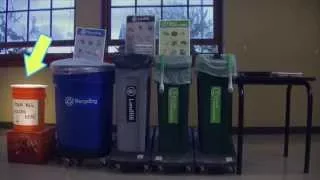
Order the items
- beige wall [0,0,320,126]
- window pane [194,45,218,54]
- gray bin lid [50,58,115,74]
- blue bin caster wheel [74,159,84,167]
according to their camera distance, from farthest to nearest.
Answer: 1. window pane [194,45,218,54]
2. beige wall [0,0,320,126]
3. blue bin caster wheel [74,159,84,167]
4. gray bin lid [50,58,115,74]

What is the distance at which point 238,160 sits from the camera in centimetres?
347

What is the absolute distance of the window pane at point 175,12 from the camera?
570cm

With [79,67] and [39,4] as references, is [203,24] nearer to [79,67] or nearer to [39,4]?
[39,4]

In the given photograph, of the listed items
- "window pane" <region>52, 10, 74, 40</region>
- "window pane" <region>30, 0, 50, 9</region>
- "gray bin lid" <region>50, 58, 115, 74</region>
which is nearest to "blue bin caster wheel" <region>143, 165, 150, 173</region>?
"gray bin lid" <region>50, 58, 115, 74</region>

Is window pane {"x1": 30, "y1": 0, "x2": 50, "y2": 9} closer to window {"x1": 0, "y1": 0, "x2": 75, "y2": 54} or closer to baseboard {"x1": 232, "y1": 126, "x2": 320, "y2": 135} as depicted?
window {"x1": 0, "y1": 0, "x2": 75, "y2": 54}

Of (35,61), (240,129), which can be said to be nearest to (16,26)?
(35,61)

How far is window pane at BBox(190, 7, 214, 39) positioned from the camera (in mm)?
5645

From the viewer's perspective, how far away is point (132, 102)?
11.9ft

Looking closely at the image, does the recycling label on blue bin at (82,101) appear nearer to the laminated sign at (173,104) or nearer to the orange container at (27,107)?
the orange container at (27,107)

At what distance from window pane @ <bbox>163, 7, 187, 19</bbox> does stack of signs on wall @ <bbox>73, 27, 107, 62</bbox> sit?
1908mm

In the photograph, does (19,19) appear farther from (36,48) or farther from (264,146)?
(264,146)

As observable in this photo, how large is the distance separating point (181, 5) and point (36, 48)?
177 centimetres

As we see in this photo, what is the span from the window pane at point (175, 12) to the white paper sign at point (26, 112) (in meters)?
2.31

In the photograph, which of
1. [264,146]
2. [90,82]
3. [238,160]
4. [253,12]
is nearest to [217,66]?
[238,160]
